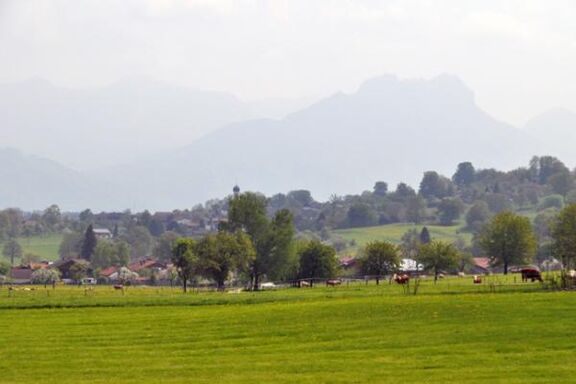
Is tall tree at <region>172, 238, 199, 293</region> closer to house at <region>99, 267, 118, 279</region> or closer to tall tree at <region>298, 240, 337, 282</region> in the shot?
tall tree at <region>298, 240, 337, 282</region>

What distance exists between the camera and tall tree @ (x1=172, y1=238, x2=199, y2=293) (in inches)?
4431

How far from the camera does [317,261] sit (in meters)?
123

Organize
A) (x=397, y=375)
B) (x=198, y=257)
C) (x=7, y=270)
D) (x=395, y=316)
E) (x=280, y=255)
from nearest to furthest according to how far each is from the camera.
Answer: (x=397, y=375) < (x=395, y=316) < (x=198, y=257) < (x=280, y=255) < (x=7, y=270)

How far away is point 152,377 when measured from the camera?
3328 cm

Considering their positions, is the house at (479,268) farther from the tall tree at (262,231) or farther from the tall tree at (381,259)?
the tall tree at (262,231)

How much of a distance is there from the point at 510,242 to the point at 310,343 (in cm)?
8591

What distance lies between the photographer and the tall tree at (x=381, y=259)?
120 m

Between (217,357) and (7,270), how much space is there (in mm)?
167505

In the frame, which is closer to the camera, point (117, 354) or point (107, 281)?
point (117, 354)

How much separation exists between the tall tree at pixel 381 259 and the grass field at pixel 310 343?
62614 millimetres

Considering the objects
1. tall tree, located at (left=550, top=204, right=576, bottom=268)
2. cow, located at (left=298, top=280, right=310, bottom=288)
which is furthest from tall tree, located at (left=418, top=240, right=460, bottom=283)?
cow, located at (left=298, top=280, right=310, bottom=288)

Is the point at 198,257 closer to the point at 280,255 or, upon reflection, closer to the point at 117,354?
the point at 280,255

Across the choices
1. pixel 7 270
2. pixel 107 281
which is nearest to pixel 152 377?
pixel 107 281

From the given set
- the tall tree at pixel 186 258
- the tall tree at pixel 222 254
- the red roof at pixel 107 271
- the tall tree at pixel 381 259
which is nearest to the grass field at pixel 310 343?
the tall tree at pixel 186 258
